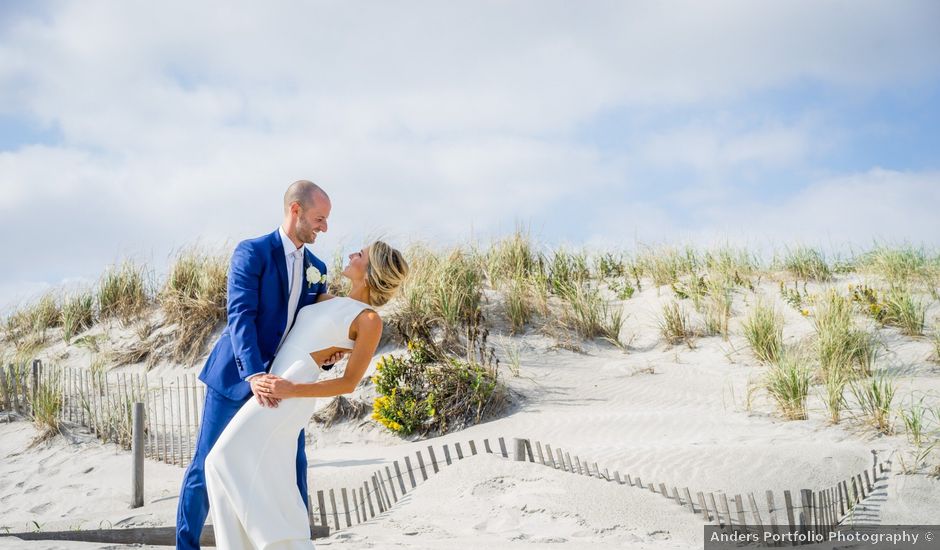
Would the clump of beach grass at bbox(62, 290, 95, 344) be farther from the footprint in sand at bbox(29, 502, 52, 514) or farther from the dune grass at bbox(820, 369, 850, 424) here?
the dune grass at bbox(820, 369, 850, 424)

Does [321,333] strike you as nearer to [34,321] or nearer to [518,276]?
[518,276]

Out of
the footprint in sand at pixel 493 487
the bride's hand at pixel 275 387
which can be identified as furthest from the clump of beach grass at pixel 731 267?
the bride's hand at pixel 275 387

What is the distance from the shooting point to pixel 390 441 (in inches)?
368

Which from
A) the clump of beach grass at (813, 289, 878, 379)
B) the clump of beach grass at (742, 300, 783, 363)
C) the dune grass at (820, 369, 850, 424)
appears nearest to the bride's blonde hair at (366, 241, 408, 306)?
the dune grass at (820, 369, 850, 424)

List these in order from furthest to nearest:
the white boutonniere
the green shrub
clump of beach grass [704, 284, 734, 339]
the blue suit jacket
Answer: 1. clump of beach grass [704, 284, 734, 339]
2. the green shrub
3. the white boutonniere
4. the blue suit jacket

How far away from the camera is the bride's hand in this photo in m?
3.18

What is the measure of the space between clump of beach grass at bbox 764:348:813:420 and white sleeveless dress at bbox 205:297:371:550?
6646mm

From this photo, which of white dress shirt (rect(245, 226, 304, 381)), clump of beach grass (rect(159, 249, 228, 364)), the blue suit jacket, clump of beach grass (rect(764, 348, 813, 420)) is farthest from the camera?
clump of beach grass (rect(159, 249, 228, 364))

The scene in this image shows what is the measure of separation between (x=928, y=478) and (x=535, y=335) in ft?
20.4

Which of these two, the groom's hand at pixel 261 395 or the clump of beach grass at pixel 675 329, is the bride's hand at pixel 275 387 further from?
the clump of beach grass at pixel 675 329

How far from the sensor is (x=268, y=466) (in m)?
3.25

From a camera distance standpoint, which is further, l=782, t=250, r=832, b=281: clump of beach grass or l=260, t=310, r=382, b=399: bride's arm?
l=782, t=250, r=832, b=281: clump of beach grass

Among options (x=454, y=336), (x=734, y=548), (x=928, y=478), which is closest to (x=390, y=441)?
(x=454, y=336)

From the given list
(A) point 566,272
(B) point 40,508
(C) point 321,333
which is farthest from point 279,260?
(A) point 566,272
